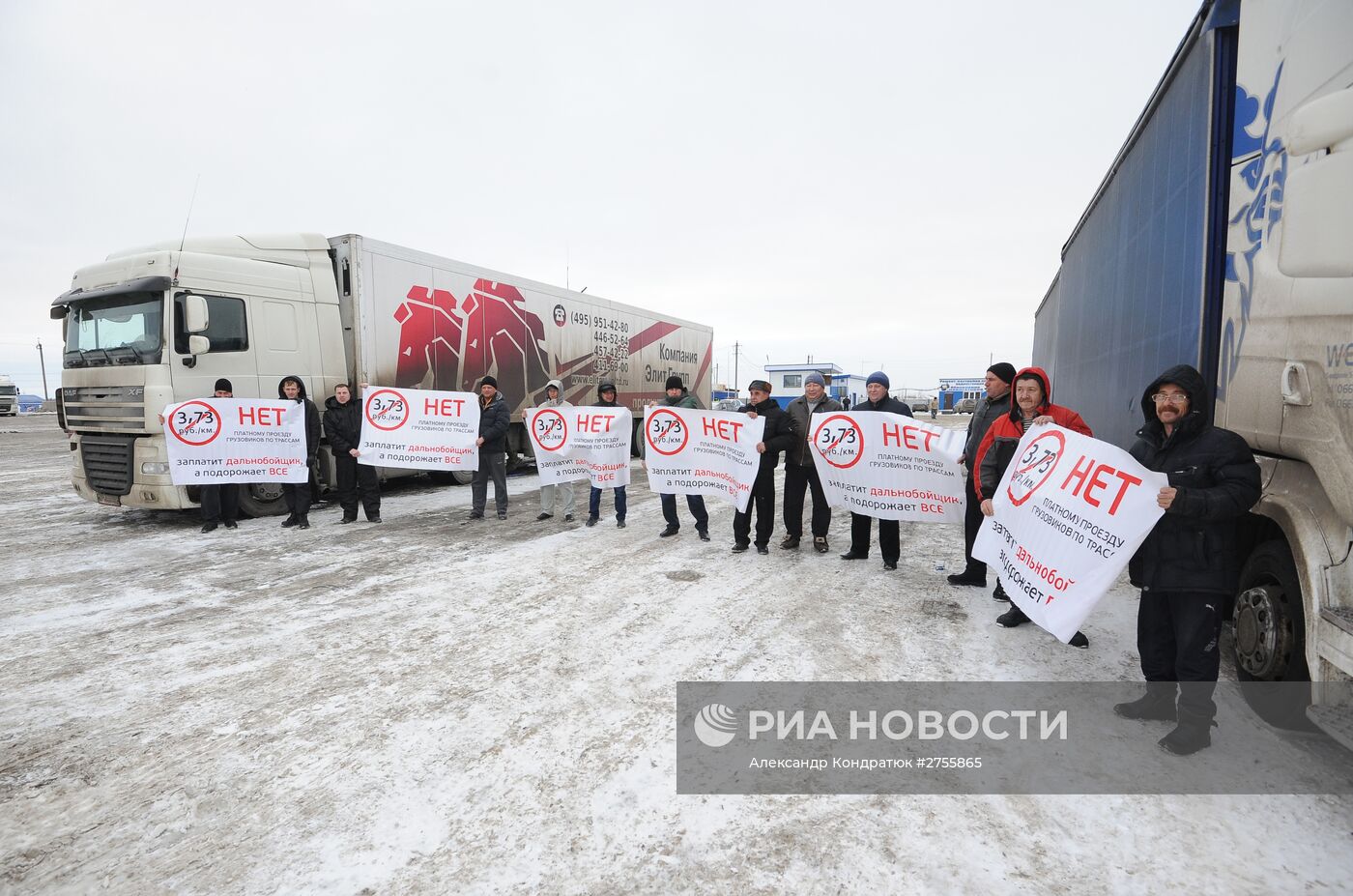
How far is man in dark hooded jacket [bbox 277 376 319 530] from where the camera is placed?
775 cm

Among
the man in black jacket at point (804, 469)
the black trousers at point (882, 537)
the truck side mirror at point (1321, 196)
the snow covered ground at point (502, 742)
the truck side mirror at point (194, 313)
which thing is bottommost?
the snow covered ground at point (502, 742)

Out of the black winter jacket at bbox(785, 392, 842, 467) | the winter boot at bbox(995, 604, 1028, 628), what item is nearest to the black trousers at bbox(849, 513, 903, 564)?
the black winter jacket at bbox(785, 392, 842, 467)

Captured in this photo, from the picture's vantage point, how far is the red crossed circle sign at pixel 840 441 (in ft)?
19.3

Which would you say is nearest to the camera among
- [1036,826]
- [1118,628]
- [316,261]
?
[1036,826]

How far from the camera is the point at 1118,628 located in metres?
4.46

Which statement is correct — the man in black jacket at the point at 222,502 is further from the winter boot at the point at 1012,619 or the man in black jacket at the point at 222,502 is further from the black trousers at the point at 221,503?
the winter boot at the point at 1012,619

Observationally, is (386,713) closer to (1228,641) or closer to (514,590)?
(514,590)

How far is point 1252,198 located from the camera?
297 cm

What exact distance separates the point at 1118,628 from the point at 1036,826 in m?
2.71

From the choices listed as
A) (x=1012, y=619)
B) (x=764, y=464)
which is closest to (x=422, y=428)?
(x=764, y=464)

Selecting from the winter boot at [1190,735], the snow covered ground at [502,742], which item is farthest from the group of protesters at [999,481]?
the snow covered ground at [502,742]

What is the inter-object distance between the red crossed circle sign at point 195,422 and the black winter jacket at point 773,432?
6228 millimetres

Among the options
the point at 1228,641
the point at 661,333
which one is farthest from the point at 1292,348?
the point at 661,333

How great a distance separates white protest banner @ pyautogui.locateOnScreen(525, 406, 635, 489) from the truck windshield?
4.37m
